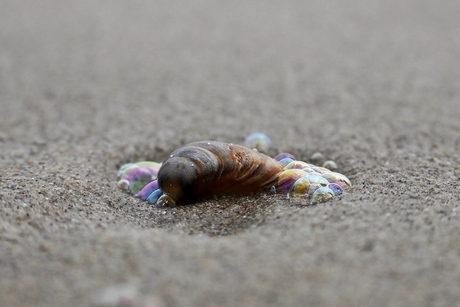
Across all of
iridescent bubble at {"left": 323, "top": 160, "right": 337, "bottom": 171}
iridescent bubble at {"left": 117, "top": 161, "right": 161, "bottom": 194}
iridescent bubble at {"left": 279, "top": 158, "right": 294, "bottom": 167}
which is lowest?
iridescent bubble at {"left": 117, "top": 161, "right": 161, "bottom": 194}

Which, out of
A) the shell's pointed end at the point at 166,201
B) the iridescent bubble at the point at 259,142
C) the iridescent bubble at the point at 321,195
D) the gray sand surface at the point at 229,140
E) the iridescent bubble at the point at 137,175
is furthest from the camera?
the iridescent bubble at the point at 259,142

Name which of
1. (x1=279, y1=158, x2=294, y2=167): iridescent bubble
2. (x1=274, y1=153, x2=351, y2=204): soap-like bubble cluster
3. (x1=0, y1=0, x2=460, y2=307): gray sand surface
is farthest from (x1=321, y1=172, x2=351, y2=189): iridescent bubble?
(x1=279, y1=158, x2=294, y2=167): iridescent bubble

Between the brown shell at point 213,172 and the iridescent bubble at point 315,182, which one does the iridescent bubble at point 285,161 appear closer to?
the brown shell at point 213,172

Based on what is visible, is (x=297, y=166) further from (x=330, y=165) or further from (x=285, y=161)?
(x=330, y=165)

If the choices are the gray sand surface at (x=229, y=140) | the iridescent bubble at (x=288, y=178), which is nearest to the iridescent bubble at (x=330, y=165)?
the gray sand surface at (x=229, y=140)

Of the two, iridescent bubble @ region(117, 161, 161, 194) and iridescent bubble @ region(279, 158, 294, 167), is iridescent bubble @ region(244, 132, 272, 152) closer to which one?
iridescent bubble @ region(279, 158, 294, 167)

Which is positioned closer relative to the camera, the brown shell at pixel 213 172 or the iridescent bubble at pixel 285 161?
the brown shell at pixel 213 172

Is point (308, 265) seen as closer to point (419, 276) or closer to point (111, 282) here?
point (419, 276)

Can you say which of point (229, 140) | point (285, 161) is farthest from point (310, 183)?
point (229, 140)
